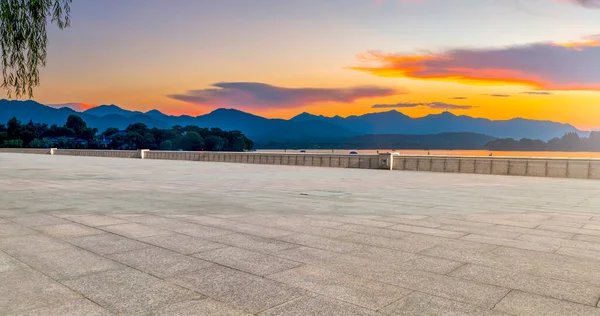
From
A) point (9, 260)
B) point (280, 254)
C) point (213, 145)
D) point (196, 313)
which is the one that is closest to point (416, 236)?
point (280, 254)

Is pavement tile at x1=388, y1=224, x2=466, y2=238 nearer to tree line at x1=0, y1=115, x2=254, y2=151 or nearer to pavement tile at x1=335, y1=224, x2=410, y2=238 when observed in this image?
pavement tile at x1=335, y1=224, x2=410, y2=238

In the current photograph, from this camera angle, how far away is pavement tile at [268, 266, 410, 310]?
404 cm

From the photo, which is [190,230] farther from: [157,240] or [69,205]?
[69,205]

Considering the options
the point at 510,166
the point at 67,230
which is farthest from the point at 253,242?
the point at 510,166

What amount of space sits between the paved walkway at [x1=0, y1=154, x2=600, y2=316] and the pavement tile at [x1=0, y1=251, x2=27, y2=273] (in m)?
0.02

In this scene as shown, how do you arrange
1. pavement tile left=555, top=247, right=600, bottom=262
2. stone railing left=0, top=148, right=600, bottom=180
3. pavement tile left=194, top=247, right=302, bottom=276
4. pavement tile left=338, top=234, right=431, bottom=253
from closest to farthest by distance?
pavement tile left=194, top=247, right=302, bottom=276 < pavement tile left=555, top=247, right=600, bottom=262 < pavement tile left=338, top=234, right=431, bottom=253 < stone railing left=0, top=148, right=600, bottom=180

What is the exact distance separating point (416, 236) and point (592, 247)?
2401 millimetres

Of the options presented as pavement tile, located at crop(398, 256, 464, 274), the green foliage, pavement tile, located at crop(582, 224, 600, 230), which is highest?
pavement tile, located at crop(582, 224, 600, 230)

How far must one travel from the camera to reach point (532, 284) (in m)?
4.53

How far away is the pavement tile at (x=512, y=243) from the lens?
6.13m

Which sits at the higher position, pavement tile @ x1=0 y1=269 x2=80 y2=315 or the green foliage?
pavement tile @ x1=0 y1=269 x2=80 y2=315

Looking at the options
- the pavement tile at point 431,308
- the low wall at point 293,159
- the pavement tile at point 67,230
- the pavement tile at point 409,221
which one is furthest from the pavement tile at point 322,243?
the low wall at point 293,159

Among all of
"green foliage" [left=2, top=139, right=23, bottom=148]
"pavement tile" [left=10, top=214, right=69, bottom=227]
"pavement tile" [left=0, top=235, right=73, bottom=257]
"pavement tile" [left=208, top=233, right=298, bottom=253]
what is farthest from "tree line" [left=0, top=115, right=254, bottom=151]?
"pavement tile" [left=208, top=233, right=298, bottom=253]

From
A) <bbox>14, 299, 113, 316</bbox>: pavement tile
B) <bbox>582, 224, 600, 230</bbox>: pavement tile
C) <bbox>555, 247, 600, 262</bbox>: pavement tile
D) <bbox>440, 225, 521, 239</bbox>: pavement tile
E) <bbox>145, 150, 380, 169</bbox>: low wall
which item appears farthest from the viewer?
<bbox>145, 150, 380, 169</bbox>: low wall
